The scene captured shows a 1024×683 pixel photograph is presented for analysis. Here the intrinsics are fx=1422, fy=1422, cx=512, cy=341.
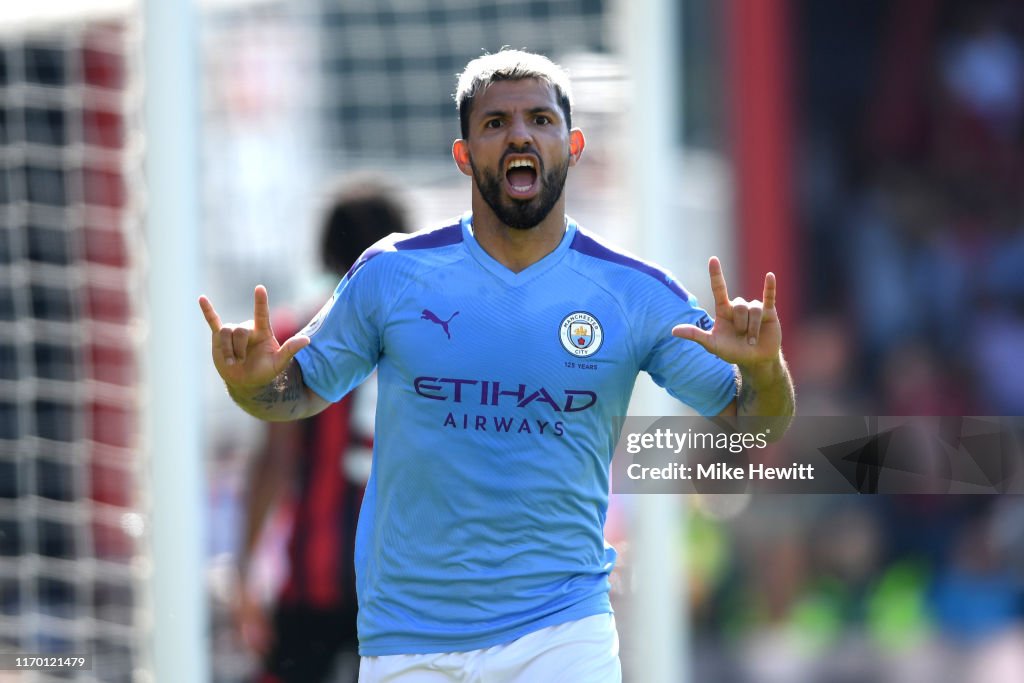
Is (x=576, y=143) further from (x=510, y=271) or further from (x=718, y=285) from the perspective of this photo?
(x=718, y=285)

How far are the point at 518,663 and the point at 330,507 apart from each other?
6.67ft

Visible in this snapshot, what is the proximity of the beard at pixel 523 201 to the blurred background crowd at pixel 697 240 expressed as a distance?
229 centimetres

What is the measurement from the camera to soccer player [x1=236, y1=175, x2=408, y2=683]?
16.5 ft

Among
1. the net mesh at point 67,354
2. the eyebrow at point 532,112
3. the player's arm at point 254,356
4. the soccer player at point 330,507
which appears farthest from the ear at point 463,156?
the net mesh at point 67,354

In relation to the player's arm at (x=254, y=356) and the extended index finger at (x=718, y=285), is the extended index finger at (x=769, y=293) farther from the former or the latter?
the player's arm at (x=254, y=356)

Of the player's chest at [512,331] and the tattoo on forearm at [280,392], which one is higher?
the player's chest at [512,331]

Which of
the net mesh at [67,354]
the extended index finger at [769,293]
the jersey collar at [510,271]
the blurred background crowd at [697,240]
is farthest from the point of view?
the blurred background crowd at [697,240]

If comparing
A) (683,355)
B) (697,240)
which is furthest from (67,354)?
(683,355)

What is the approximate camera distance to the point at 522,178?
3.16 metres

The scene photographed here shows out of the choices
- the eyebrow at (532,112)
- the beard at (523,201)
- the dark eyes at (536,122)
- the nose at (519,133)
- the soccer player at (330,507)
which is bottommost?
the soccer player at (330,507)

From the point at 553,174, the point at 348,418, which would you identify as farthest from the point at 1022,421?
the point at 553,174

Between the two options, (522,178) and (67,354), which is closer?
(522,178)

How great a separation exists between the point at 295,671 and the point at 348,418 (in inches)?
37.0

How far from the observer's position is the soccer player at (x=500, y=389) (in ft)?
10.3
